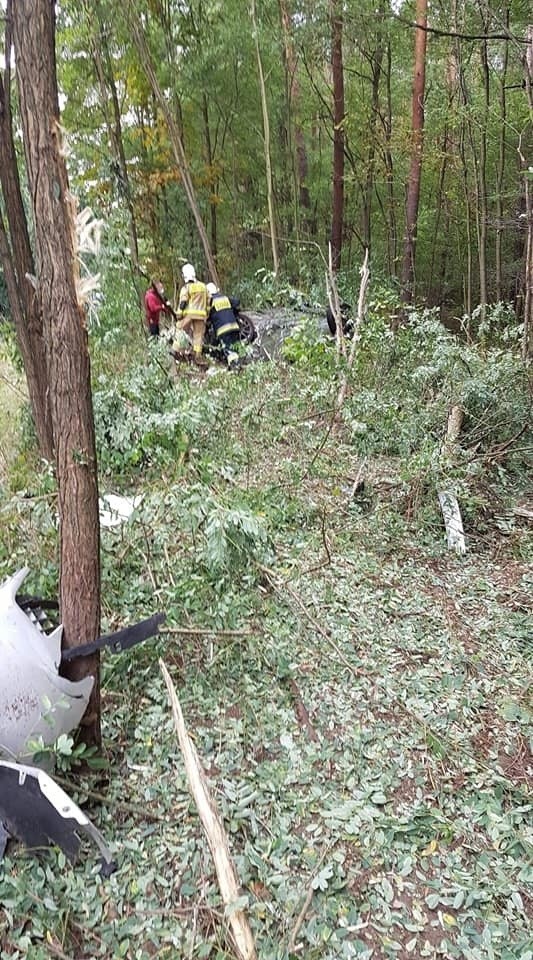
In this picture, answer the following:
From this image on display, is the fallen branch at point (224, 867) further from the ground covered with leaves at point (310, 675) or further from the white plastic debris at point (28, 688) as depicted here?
the white plastic debris at point (28, 688)

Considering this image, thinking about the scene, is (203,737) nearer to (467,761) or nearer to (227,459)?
(467,761)

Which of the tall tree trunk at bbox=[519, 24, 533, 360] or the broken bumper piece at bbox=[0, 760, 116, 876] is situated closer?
the broken bumper piece at bbox=[0, 760, 116, 876]

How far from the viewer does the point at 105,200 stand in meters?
8.43

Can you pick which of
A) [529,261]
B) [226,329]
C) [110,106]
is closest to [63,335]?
[529,261]

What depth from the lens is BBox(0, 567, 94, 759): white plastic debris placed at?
1.90 m

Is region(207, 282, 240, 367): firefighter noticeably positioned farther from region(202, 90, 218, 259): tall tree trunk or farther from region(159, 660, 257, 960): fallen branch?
region(159, 660, 257, 960): fallen branch

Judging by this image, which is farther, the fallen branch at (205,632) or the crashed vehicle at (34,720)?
the fallen branch at (205,632)

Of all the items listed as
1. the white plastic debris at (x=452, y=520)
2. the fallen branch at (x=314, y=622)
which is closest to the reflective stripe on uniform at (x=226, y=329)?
the white plastic debris at (x=452, y=520)

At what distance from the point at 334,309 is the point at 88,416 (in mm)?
4364

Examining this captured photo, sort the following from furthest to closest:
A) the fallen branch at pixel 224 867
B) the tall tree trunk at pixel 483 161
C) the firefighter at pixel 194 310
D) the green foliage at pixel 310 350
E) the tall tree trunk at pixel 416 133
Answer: the tall tree trunk at pixel 483 161 → the tall tree trunk at pixel 416 133 → the firefighter at pixel 194 310 → the green foliage at pixel 310 350 → the fallen branch at pixel 224 867

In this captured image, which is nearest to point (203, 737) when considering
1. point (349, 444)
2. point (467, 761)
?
point (467, 761)

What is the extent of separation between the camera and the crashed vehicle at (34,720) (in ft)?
5.73

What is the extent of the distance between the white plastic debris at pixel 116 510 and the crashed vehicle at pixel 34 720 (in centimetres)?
96

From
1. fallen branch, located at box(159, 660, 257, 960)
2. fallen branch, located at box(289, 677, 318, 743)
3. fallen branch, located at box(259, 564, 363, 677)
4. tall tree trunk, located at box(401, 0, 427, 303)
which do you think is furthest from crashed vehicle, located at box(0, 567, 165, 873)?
tall tree trunk, located at box(401, 0, 427, 303)
